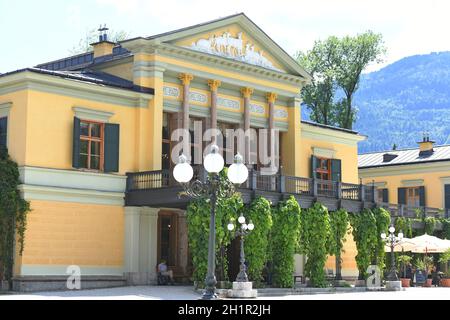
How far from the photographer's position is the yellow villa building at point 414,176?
53375mm

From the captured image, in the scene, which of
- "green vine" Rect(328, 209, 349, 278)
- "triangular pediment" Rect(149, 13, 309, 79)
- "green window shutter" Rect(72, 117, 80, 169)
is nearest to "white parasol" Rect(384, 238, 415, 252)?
"green vine" Rect(328, 209, 349, 278)

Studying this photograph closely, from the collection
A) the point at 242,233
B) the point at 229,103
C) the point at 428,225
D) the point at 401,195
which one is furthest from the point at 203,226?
the point at 401,195

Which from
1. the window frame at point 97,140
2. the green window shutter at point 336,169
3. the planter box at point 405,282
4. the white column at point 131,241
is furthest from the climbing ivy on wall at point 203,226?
the planter box at point 405,282

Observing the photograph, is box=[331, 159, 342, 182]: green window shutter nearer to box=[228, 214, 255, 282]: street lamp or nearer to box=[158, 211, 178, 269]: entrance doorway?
box=[158, 211, 178, 269]: entrance doorway

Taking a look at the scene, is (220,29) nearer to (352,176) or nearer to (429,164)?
(352,176)

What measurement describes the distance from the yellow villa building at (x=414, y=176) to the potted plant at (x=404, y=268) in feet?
31.1

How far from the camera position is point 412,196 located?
180ft

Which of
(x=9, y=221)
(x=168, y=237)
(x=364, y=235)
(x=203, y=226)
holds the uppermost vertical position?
(x=9, y=221)

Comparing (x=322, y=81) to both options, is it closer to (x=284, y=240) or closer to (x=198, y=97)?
(x=198, y=97)

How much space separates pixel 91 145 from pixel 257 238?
7.37 m

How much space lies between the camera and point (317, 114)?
62594 mm

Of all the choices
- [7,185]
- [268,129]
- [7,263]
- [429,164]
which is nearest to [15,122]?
[7,185]

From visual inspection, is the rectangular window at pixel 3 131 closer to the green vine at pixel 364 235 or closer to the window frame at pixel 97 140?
the window frame at pixel 97 140
